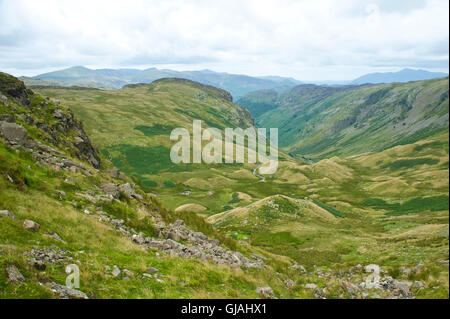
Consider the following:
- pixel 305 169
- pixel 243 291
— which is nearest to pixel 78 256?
pixel 243 291

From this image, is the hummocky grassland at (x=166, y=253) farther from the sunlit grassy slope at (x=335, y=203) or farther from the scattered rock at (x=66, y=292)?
the scattered rock at (x=66, y=292)

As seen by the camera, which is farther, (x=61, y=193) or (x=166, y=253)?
(x=61, y=193)

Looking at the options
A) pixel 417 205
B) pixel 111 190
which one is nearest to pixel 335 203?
pixel 417 205

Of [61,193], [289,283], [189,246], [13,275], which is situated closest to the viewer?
[13,275]

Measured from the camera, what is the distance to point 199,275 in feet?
62.5

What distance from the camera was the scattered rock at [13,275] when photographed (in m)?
12.3

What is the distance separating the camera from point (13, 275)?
1247 cm

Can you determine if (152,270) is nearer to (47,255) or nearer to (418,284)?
(47,255)

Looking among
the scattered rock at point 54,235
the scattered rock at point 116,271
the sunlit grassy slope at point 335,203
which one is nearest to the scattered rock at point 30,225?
the scattered rock at point 54,235

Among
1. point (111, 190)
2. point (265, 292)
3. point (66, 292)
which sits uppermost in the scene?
point (111, 190)

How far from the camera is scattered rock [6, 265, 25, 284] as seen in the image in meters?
12.3

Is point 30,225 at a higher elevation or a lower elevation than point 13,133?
lower
